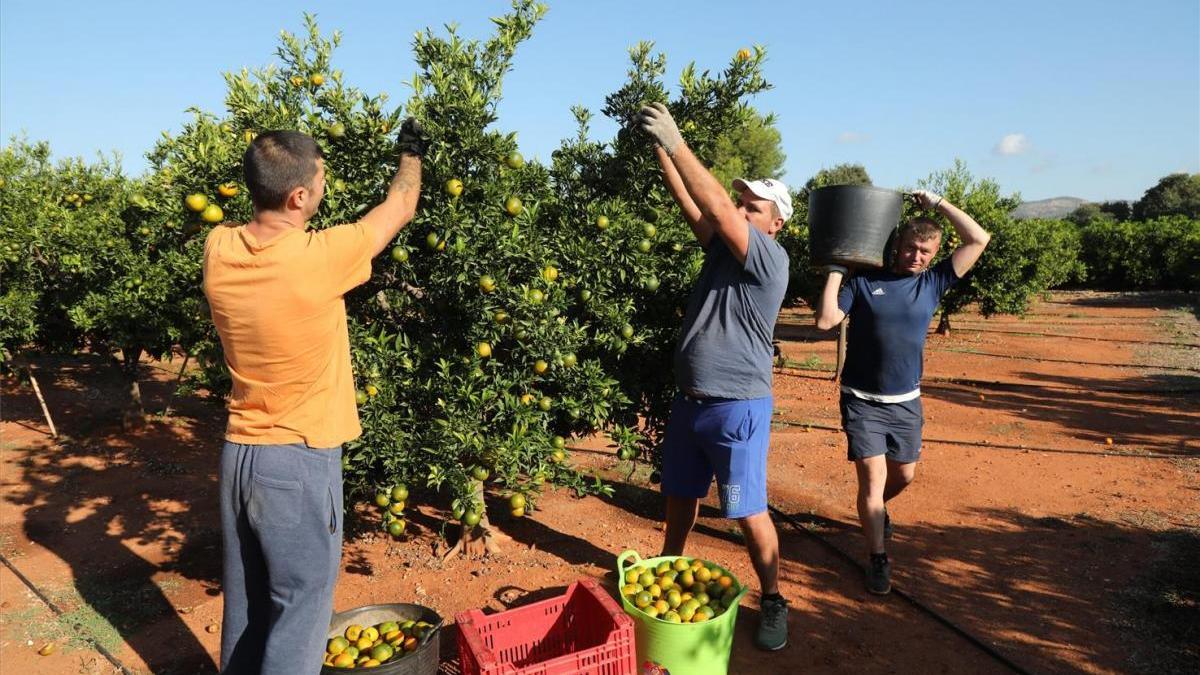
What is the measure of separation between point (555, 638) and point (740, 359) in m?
1.56

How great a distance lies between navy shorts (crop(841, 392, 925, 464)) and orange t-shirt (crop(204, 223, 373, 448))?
117 inches

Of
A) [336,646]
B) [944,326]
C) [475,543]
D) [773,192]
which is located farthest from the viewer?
[944,326]

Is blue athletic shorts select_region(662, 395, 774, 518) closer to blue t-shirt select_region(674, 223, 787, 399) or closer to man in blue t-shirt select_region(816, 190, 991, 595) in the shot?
blue t-shirt select_region(674, 223, 787, 399)

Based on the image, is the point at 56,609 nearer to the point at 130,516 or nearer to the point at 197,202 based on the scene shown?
the point at 130,516

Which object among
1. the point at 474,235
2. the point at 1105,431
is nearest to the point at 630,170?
the point at 474,235

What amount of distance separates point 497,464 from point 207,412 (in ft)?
23.3

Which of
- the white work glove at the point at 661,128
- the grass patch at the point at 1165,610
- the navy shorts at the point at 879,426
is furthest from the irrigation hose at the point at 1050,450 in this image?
the white work glove at the point at 661,128

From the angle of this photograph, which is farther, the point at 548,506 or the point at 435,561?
the point at 548,506

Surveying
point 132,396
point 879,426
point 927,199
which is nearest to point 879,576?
point 879,426

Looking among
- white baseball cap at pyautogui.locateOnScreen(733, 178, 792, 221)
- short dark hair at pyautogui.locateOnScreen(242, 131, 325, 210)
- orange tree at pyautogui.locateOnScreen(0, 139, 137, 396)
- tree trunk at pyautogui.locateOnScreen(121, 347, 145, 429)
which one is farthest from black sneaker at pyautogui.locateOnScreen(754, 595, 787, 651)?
tree trunk at pyautogui.locateOnScreen(121, 347, 145, 429)

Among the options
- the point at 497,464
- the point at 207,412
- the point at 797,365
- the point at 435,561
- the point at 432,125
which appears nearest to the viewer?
the point at 432,125

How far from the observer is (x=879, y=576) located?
13.8 feet

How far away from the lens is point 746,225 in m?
3.13

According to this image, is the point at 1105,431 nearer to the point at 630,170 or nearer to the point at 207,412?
the point at 630,170
